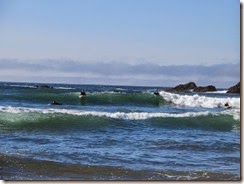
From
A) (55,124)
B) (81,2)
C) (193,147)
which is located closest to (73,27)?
(81,2)

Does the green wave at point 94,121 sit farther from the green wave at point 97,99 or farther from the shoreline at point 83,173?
the green wave at point 97,99

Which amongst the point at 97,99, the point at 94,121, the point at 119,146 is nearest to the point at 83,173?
the point at 119,146

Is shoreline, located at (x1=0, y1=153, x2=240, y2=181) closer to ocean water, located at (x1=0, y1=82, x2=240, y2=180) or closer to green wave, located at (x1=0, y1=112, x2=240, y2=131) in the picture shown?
ocean water, located at (x1=0, y1=82, x2=240, y2=180)

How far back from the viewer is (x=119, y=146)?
428 centimetres

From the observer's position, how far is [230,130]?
509cm

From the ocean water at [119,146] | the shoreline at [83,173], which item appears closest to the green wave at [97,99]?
the ocean water at [119,146]

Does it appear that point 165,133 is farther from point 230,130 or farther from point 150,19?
point 150,19

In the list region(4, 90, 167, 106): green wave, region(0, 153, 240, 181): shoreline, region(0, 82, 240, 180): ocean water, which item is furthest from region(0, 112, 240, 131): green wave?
region(4, 90, 167, 106): green wave

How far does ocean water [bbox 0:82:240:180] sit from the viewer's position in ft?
10.3

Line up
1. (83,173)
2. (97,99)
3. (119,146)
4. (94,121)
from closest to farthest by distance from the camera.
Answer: (83,173) < (119,146) < (94,121) < (97,99)

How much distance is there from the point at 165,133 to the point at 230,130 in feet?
2.52

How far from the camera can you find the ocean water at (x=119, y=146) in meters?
3.15

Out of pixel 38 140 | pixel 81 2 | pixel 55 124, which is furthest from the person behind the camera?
pixel 55 124

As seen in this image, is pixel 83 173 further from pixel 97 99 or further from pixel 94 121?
pixel 97 99
